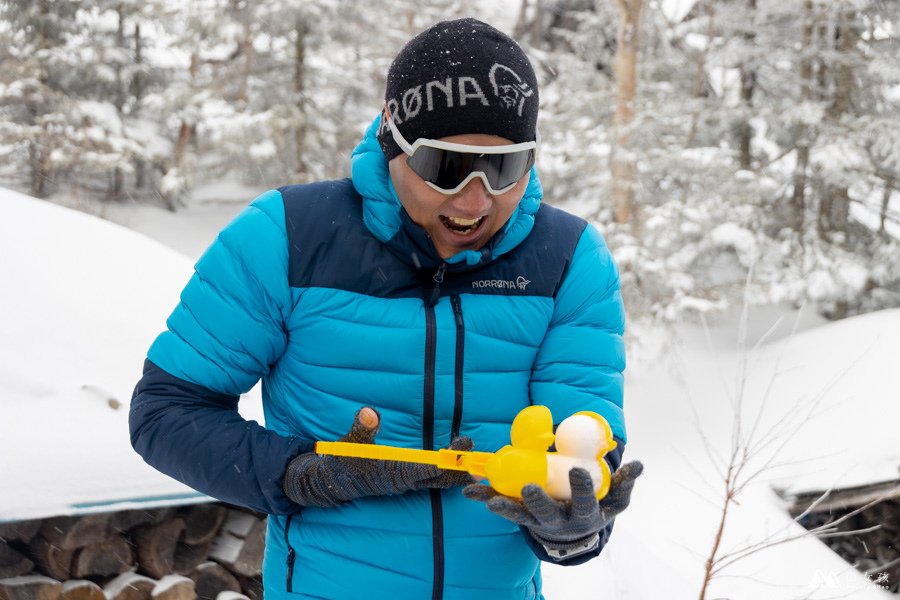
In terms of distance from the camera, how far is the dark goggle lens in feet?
5.18

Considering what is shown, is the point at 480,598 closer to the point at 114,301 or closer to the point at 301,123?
the point at 114,301

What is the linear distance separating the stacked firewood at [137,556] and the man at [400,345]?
1.93 meters

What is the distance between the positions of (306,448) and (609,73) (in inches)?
620

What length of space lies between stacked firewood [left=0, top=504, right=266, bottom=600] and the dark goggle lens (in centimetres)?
246

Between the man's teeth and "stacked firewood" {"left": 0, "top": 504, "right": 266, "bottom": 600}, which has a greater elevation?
the man's teeth

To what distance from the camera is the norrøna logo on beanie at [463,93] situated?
5.14ft

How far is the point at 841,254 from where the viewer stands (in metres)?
11.9

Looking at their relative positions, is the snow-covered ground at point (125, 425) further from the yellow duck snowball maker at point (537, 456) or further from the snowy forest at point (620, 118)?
the snowy forest at point (620, 118)

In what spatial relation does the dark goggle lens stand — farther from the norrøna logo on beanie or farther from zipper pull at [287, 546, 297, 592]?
zipper pull at [287, 546, 297, 592]

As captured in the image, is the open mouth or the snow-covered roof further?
the snow-covered roof

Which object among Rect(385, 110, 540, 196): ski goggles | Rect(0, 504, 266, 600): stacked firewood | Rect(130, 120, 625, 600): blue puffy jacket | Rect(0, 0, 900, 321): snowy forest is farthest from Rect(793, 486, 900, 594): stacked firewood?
Rect(385, 110, 540, 196): ski goggles

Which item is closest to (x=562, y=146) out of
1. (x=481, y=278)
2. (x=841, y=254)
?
(x=841, y=254)

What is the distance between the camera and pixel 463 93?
1.56 m

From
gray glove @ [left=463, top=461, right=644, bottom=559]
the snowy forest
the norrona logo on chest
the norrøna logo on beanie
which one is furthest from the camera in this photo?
the snowy forest
